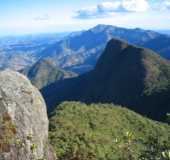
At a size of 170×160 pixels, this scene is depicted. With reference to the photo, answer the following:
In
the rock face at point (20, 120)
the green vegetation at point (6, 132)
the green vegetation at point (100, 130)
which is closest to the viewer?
the green vegetation at point (6, 132)

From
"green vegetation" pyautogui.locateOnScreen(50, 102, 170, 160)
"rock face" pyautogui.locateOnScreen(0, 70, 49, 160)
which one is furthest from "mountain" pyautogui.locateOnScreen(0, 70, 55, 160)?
"green vegetation" pyautogui.locateOnScreen(50, 102, 170, 160)

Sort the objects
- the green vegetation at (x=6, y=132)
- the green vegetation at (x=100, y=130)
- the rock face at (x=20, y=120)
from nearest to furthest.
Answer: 1. the green vegetation at (x=6, y=132)
2. the rock face at (x=20, y=120)
3. the green vegetation at (x=100, y=130)

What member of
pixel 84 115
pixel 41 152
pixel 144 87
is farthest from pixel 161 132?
pixel 144 87

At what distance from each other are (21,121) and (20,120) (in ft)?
0.31

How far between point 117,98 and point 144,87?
14.8 m

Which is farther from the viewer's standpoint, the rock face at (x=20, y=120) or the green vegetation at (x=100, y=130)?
the green vegetation at (x=100, y=130)

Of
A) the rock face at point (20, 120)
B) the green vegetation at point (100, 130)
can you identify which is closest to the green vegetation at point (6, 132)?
the rock face at point (20, 120)

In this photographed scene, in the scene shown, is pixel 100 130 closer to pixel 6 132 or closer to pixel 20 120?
pixel 20 120

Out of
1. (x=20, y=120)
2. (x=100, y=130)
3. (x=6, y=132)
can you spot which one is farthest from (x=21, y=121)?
(x=100, y=130)

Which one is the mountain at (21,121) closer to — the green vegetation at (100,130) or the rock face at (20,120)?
the rock face at (20,120)

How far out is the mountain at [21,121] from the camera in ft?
82.4

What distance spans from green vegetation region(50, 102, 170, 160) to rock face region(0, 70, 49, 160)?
25.3m

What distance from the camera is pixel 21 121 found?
2650 cm

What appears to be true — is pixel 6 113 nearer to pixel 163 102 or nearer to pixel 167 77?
pixel 163 102
